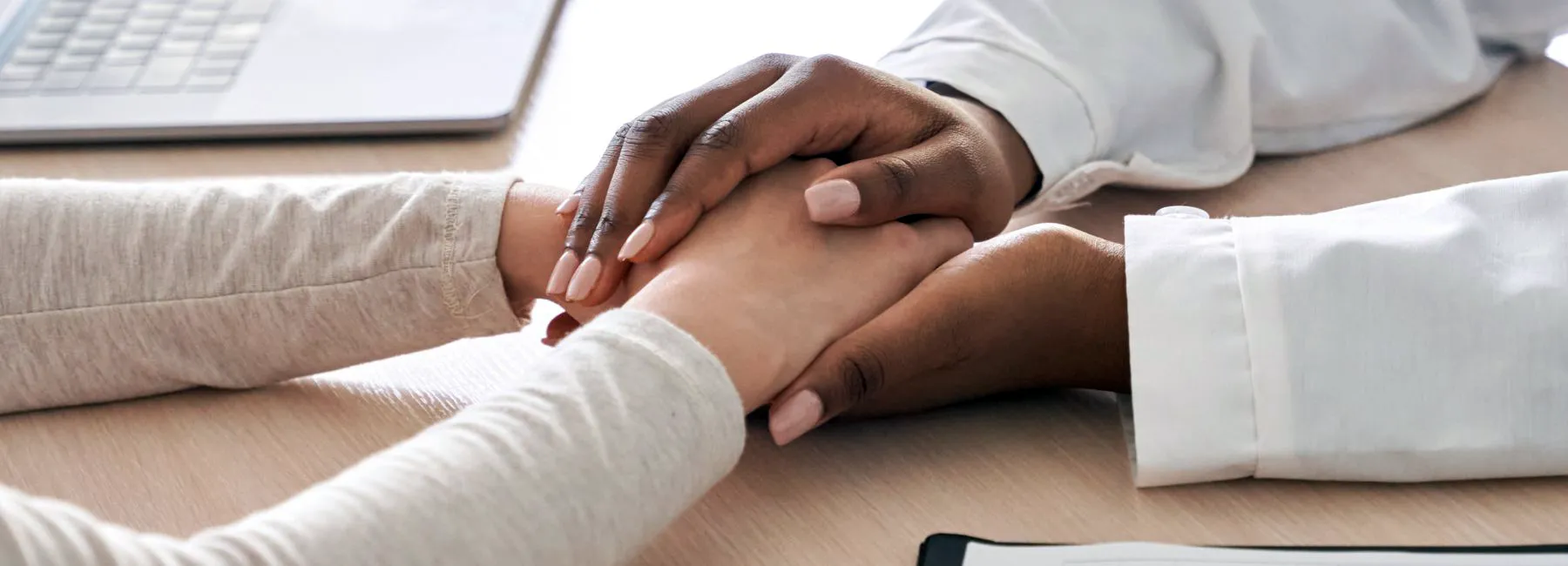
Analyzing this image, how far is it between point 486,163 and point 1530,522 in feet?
1.80

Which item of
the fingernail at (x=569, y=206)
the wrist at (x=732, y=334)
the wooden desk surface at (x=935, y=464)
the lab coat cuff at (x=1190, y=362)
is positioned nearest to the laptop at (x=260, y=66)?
the wooden desk surface at (x=935, y=464)

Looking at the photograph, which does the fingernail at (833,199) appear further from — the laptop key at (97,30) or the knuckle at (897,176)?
the laptop key at (97,30)

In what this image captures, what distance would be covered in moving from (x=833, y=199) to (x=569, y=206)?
0.40 ft

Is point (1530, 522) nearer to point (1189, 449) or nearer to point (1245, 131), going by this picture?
point (1189, 449)

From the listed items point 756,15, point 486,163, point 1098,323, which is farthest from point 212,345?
point 756,15

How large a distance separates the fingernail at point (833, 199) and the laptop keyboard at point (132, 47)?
1.51 feet

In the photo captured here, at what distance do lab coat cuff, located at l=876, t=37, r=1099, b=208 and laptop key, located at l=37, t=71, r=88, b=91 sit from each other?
0.52 m

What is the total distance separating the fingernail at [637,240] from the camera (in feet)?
1.82

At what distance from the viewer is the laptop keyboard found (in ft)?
2.77

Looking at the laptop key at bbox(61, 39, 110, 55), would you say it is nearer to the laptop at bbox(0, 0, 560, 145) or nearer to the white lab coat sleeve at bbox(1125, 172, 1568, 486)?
the laptop at bbox(0, 0, 560, 145)

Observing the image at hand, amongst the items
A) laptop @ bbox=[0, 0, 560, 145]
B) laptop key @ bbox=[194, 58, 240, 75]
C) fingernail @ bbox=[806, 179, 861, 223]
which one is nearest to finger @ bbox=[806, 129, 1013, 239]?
fingernail @ bbox=[806, 179, 861, 223]

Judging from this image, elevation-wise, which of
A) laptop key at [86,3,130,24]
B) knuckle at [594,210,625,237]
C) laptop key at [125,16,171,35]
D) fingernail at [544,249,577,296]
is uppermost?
knuckle at [594,210,625,237]

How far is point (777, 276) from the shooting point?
544 mm

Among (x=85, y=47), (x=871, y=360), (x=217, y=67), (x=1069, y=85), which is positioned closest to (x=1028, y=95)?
(x=1069, y=85)
